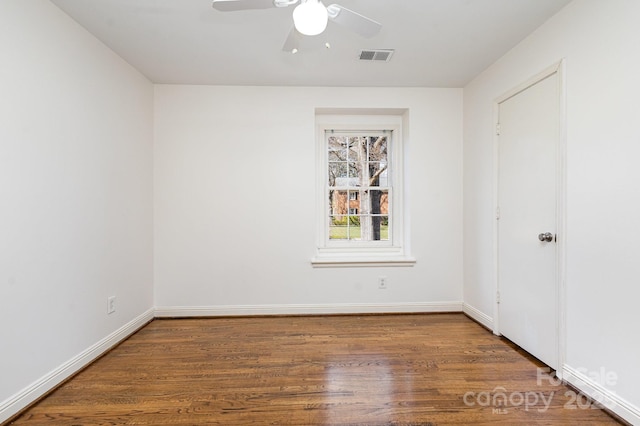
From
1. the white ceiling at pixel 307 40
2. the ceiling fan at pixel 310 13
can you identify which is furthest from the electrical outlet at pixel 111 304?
the ceiling fan at pixel 310 13

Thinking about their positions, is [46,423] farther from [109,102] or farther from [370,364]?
[109,102]

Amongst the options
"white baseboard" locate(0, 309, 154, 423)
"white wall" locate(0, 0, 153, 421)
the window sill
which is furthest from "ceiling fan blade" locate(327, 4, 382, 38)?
"white baseboard" locate(0, 309, 154, 423)

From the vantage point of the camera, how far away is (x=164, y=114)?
3.27 m

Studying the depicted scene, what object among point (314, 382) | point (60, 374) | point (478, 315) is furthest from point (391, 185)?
point (60, 374)

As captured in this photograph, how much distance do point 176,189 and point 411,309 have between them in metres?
2.95

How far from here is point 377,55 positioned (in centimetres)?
266

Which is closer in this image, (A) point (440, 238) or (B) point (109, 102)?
(B) point (109, 102)

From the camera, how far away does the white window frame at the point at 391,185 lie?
3.59m

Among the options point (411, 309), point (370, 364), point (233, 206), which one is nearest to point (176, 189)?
point (233, 206)

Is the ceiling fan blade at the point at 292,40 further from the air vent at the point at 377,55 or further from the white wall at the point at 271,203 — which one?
the white wall at the point at 271,203

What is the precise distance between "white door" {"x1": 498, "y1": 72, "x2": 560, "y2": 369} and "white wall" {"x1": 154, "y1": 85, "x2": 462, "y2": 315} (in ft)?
2.37

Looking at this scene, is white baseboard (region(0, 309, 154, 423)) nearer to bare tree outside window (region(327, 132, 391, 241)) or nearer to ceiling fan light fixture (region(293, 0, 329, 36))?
bare tree outside window (region(327, 132, 391, 241))

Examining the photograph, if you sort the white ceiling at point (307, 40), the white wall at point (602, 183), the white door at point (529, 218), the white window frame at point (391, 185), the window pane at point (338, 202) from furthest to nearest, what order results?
the window pane at point (338, 202)
the white window frame at point (391, 185)
the white door at point (529, 218)
the white ceiling at point (307, 40)
the white wall at point (602, 183)

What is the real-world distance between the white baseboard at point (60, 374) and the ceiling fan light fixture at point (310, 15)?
2.63 m
